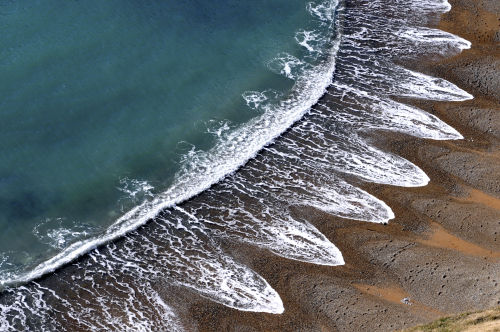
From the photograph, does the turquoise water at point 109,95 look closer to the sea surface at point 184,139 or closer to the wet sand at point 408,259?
the sea surface at point 184,139

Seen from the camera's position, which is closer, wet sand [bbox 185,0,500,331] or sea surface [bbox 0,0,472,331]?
wet sand [bbox 185,0,500,331]

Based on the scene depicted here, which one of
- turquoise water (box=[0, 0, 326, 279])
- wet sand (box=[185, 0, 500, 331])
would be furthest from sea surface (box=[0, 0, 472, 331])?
wet sand (box=[185, 0, 500, 331])

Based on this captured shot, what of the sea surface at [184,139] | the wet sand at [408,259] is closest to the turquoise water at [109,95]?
the sea surface at [184,139]

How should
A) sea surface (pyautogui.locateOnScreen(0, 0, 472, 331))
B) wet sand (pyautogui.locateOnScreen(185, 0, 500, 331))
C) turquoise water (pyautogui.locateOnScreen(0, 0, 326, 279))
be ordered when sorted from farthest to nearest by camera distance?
turquoise water (pyautogui.locateOnScreen(0, 0, 326, 279))
sea surface (pyautogui.locateOnScreen(0, 0, 472, 331))
wet sand (pyautogui.locateOnScreen(185, 0, 500, 331))

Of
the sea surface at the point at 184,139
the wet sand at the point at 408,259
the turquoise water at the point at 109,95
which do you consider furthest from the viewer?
the turquoise water at the point at 109,95

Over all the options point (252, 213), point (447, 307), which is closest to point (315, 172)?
point (252, 213)

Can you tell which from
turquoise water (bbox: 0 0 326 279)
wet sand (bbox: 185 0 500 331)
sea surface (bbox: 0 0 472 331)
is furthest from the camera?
turquoise water (bbox: 0 0 326 279)

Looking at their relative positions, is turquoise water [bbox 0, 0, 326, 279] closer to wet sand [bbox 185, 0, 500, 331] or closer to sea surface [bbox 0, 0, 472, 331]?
sea surface [bbox 0, 0, 472, 331]
